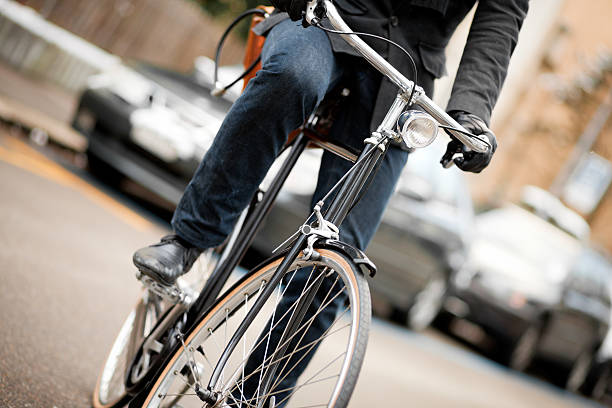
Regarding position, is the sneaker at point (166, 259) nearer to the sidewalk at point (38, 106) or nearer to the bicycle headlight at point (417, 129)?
the bicycle headlight at point (417, 129)

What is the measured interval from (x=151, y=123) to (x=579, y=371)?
6772 mm

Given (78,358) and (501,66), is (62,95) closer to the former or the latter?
(78,358)

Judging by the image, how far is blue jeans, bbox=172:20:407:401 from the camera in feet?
6.48

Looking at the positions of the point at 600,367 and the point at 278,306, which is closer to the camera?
the point at 278,306

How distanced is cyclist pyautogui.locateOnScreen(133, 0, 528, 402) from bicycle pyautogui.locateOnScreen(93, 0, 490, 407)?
0.33ft

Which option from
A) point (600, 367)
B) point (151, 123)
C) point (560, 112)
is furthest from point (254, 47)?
point (560, 112)

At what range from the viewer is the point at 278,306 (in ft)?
6.93

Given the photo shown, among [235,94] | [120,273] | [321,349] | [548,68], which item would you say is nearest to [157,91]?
[235,94]

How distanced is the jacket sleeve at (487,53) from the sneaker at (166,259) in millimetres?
990

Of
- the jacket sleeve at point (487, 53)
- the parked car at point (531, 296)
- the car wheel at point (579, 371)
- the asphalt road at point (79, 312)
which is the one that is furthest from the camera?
the car wheel at point (579, 371)

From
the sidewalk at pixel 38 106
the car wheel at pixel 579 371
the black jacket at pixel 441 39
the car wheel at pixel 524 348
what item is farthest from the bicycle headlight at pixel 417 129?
the car wheel at pixel 579 371

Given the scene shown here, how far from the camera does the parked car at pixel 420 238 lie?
650cm

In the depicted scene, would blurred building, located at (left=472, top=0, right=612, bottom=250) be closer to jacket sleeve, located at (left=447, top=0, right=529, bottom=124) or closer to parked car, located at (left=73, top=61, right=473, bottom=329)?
parked car, located at (left=73, top=61, right=473, bottom=329)

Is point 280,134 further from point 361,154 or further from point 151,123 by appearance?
point 151,123
